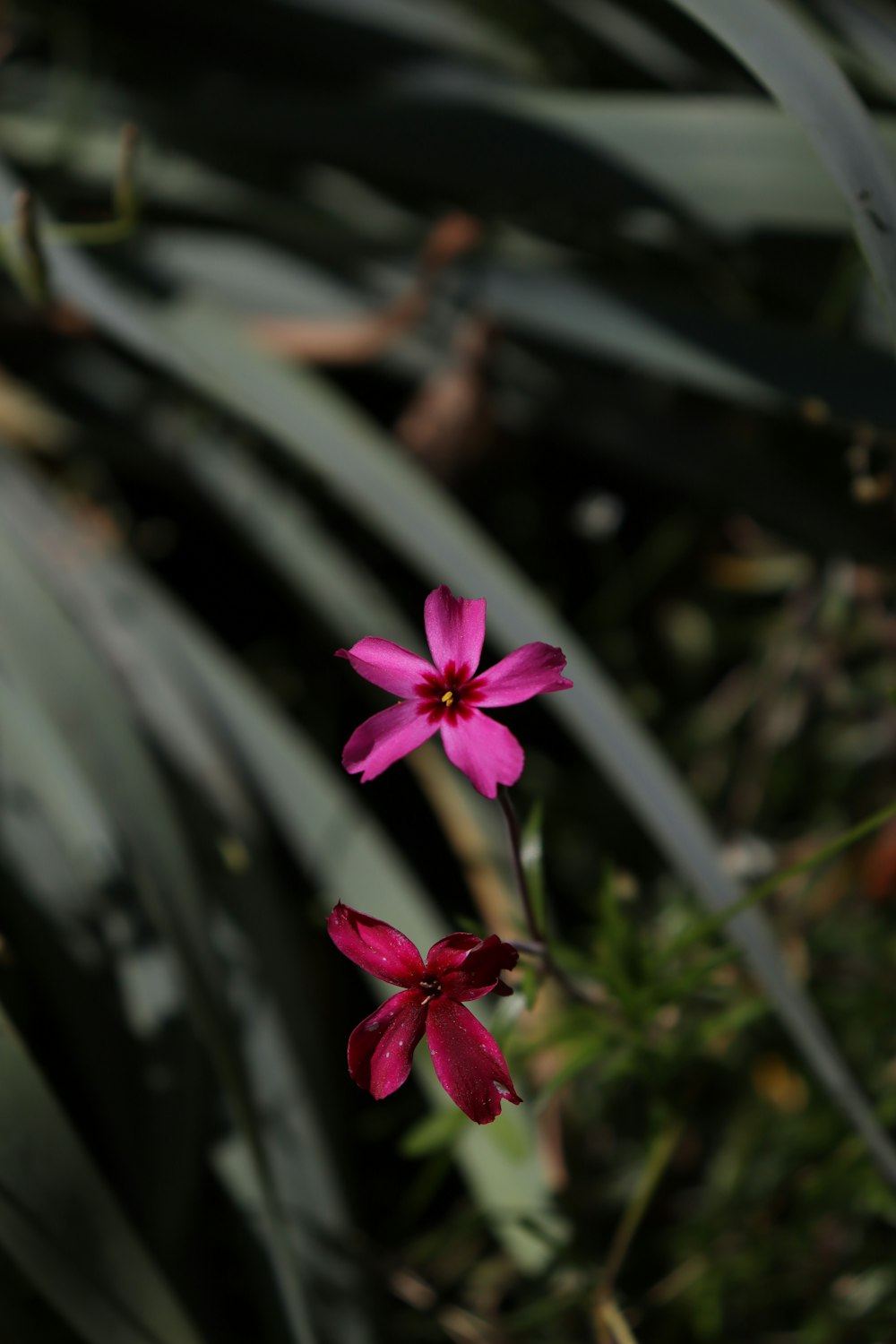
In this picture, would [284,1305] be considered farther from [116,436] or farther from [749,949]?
[116,436]

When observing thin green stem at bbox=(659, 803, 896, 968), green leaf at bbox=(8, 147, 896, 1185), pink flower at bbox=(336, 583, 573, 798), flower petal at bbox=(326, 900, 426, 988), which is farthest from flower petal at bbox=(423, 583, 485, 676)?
green leaf at bbox=(8, 147, 896, 1185)

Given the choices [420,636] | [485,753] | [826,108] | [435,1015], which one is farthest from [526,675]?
[420,636]

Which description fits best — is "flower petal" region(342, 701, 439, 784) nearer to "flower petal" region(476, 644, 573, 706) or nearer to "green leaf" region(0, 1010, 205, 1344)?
"flower petal" region(476, 644, 573, 706)

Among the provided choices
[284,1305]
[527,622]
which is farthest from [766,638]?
[284,1305]

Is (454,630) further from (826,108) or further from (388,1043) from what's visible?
(826,108)

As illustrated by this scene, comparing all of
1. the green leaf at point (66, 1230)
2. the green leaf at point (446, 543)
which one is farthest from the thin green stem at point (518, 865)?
the green leaf at point (66, 1230)

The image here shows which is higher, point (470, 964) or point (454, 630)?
point (454, 630)
